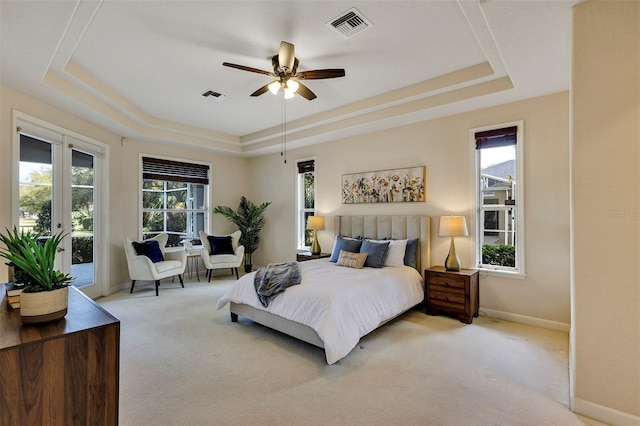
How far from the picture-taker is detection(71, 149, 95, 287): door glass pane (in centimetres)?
438

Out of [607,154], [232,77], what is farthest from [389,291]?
[232,77]

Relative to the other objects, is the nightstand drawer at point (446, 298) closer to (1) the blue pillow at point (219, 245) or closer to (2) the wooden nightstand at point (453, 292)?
(2) the wooden nightstand at point (453, 292)

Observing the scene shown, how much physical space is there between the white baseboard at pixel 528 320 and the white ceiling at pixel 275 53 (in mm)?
2607

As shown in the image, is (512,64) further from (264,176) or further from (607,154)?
(264,176)

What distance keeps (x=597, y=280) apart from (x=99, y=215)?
6.04 meters

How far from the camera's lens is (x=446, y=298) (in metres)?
3.77

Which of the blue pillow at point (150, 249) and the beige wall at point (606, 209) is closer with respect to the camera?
the beige wall at point (606, 209)

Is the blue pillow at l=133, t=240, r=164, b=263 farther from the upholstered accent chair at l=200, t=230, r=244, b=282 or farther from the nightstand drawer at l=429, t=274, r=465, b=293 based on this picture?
the nightstand drawer at l=429, t=274, r=465, b=293

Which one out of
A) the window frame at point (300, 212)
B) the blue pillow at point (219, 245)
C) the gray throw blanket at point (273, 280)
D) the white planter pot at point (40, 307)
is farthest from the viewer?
the window frame at point (300, 212)

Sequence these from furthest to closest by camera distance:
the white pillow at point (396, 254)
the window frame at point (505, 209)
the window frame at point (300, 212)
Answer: the window frame at point (300, 212) < the white pillow at point (396, 254) < the window frame at point (505, 209)

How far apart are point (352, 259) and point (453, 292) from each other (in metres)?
1.30

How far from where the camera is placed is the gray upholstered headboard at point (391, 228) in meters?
4.28

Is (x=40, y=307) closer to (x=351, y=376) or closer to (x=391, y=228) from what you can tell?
(x=351, y=376)

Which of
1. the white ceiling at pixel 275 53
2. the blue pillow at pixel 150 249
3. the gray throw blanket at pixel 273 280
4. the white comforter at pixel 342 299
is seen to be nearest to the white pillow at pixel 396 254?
the white comforter at pixel 342 299
